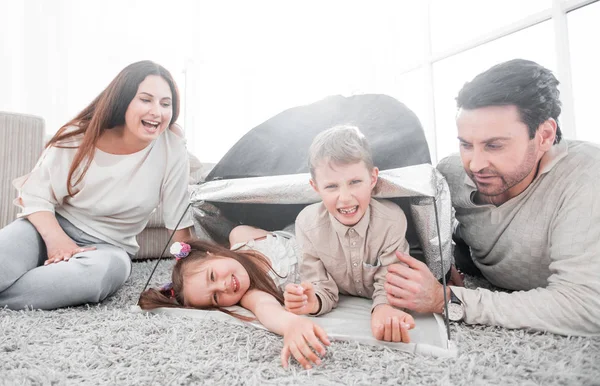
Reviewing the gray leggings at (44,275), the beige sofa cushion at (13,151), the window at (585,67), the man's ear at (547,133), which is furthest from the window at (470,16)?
the beige sofa cushion at (13,151)

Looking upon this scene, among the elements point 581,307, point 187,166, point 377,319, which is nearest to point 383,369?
point 377,319

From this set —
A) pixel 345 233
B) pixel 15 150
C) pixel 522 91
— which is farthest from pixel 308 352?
pixel 15 150

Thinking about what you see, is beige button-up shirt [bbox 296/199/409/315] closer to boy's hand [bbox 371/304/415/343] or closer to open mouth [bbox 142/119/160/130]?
boy's hand [bbox 371/304/415/343]

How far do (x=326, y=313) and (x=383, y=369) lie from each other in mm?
292

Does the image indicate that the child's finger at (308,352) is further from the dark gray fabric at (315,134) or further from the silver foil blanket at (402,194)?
the dark gray fabric at (315,134)

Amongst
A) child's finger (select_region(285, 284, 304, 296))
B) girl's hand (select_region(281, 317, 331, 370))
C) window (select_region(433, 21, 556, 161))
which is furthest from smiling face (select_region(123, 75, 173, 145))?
window (select_region(433, 21, 556, 161))

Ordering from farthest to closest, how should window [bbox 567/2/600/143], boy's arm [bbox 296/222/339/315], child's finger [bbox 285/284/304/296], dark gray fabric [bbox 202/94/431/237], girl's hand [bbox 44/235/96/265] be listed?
window [bbox 567/2/600/143] → dark gray fabric [bbox 202/94/431/237] → girl's hand [bbox 44/235/96/265] → boy's arm [bbox 296/222/339/315] → child's finger [bbox 285/284/304/296]

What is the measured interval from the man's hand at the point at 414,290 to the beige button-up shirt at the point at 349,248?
59 millimetres

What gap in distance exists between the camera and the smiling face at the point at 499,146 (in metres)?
0.83

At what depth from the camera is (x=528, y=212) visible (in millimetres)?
881

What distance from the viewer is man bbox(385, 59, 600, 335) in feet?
2.47

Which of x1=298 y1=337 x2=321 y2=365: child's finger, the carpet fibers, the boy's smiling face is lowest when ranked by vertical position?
the carpet fibers

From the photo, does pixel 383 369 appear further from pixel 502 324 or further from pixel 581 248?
pixel 581 248

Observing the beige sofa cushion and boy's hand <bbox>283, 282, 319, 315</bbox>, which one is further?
the beige sofa cushion
